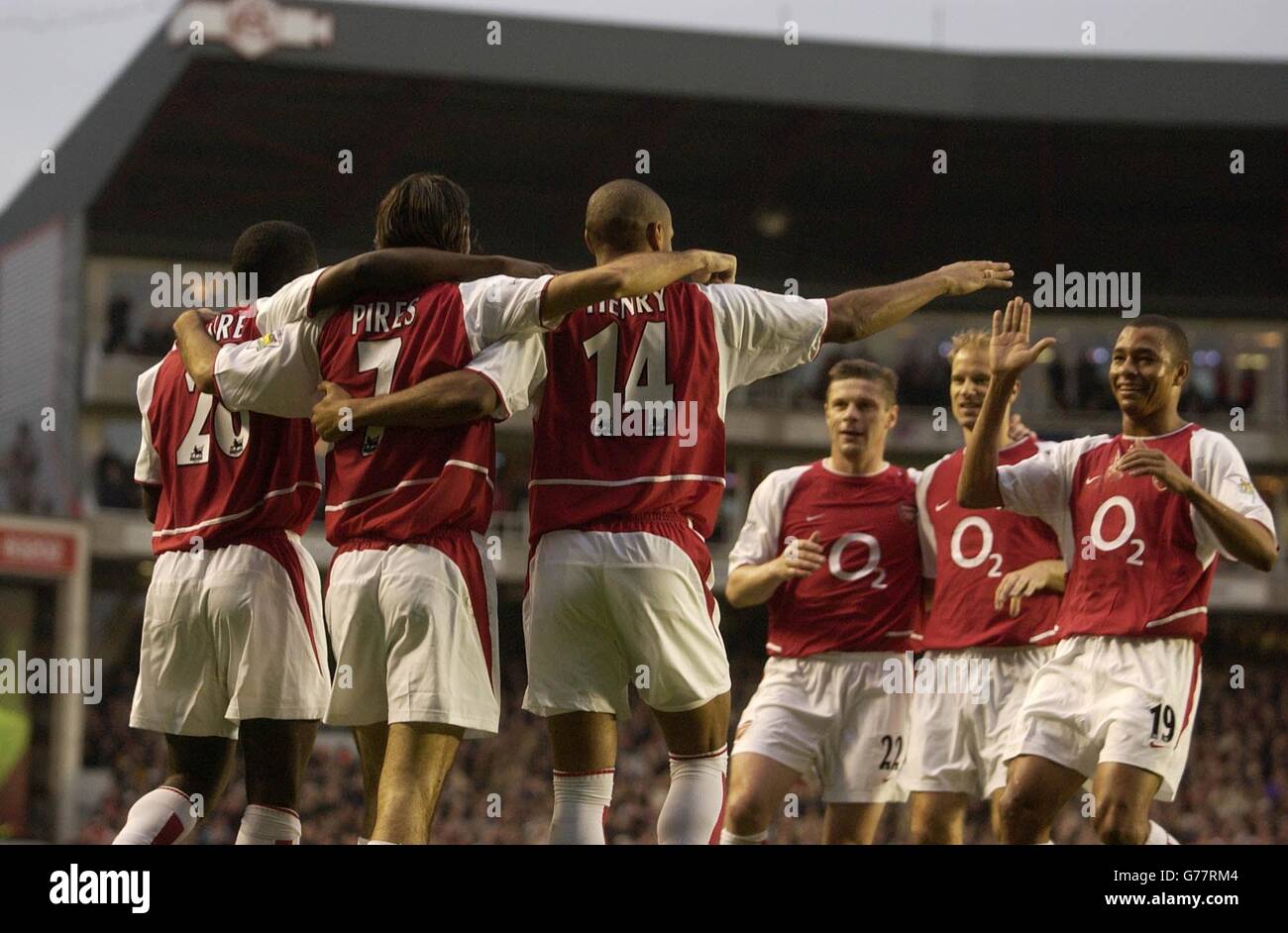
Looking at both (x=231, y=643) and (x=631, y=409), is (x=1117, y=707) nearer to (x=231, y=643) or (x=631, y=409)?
(x=631, y=409)

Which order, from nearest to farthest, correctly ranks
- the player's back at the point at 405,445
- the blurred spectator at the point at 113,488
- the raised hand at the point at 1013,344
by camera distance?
the player's back at the point at 405,445 → the raised hand at the point at 1013,344 → the blurred spectator at the point at 113,488

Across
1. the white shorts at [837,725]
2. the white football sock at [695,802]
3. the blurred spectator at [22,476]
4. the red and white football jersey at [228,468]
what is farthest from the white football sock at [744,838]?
the blurred spectator at [22,476]

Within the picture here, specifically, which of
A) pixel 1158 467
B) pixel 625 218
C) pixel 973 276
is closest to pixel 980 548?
pixel 1158 467

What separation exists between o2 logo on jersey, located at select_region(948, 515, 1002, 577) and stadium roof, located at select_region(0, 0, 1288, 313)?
1757cm

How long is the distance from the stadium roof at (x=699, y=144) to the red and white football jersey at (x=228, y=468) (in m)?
18.2

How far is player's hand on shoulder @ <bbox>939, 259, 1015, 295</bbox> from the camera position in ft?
17.7

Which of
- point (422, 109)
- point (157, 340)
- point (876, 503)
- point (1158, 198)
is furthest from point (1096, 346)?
point (876, 503)

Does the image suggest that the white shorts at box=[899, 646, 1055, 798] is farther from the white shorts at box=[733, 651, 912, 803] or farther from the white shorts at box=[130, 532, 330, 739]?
the white shorts at box=[130, 532, 330, 739]

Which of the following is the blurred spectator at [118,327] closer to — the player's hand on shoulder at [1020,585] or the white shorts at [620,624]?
the player's hand on shoulder at [1020,585]

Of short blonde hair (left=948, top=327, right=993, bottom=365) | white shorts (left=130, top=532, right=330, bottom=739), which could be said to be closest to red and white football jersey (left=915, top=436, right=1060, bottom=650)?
short blonde hair (left=948, top=327, right=993, bottom=365)

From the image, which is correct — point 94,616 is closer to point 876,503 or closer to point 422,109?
point 422,109

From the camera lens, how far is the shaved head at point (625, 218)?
5.17 metres

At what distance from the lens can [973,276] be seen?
17.9 ft

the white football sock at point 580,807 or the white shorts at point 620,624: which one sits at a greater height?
the white shorts at point 620,624
